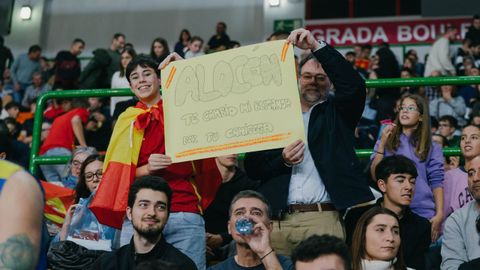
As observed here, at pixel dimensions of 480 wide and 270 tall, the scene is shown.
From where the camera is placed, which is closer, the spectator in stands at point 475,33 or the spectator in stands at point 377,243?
the spectator in stands at point 377,243

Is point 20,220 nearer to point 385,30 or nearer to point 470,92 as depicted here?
point 470,92

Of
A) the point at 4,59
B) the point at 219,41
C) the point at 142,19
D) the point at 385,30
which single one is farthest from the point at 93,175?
the point at 142,19

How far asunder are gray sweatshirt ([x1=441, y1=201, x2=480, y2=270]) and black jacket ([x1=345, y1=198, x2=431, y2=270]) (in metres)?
0.13

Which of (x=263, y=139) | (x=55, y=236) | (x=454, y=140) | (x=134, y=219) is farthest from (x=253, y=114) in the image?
(x=454, y=140)

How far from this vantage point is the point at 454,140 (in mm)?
10070

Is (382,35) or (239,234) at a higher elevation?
(382,35)

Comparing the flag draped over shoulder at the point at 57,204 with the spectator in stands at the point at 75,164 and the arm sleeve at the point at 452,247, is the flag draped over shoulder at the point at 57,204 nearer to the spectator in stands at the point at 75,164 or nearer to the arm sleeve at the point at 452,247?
the spectator in stands at the point at 75,164

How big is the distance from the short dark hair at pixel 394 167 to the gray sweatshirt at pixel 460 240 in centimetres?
41

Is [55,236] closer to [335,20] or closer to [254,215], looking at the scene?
[254,215]

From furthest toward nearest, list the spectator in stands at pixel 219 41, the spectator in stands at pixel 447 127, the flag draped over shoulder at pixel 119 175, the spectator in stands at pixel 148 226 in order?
the spectator in stands at pixel 219 41 → the spectator in stands at pixel 447 127 → the flag draped over shoulder at pixel 119 175 → the spectator in stands at pixel 148 226

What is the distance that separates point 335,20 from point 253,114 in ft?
51.7

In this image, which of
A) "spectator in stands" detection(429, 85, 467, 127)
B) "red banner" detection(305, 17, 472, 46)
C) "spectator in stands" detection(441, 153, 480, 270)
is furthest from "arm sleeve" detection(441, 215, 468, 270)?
"red banner" detection(305, 17, 472, 46)

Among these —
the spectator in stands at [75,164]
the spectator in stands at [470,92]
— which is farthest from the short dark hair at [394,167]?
the spectator in stands at [470,92]

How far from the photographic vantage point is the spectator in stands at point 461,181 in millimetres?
6664
